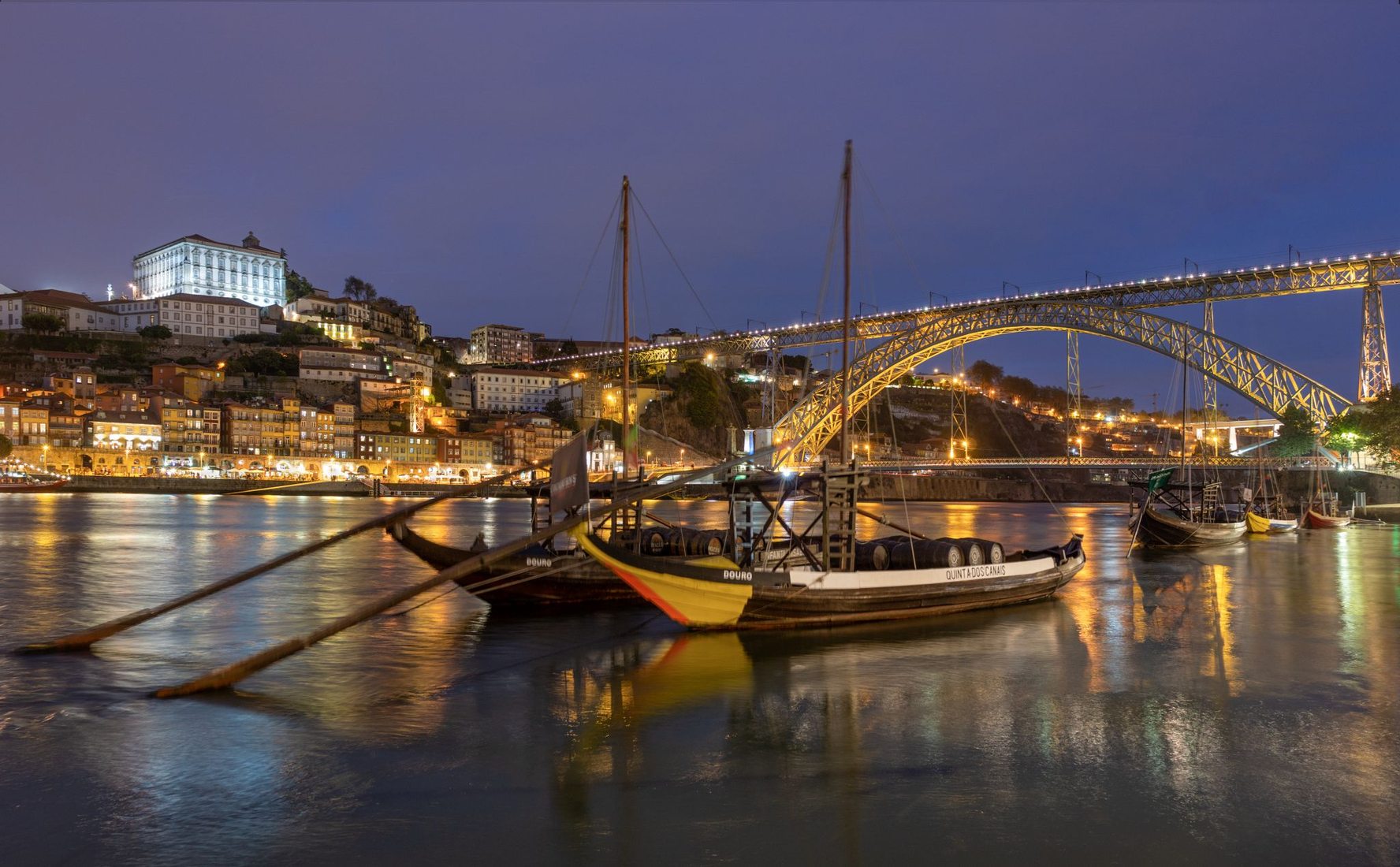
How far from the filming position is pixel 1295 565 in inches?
890

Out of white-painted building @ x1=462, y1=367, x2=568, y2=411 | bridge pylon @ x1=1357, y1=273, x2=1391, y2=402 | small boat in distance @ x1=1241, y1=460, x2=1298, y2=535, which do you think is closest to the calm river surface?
small boat in distance @ x1=1241, y1=460, x2=1298, y2=535

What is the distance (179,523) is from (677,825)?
36.8m

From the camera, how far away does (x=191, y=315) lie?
313 ft

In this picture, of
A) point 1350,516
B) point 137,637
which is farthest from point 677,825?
point 1350,516

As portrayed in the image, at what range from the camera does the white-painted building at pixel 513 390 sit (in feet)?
319

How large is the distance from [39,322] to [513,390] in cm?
4398

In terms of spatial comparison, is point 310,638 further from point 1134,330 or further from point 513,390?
point 513,390

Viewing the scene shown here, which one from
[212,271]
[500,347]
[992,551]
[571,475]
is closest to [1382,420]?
[992,551]

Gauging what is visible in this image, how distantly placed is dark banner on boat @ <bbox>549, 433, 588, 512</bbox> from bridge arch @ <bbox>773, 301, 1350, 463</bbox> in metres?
19.2

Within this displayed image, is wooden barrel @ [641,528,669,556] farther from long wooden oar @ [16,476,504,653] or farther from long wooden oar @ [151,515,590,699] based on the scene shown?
long wooden oar @ [151,515,590,699]

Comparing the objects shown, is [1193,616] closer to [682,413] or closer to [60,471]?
[682,413]

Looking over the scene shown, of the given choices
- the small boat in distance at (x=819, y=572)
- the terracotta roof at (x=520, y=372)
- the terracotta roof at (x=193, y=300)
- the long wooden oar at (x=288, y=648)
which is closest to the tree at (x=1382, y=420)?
the small boat in distance at (x=819, y=572)

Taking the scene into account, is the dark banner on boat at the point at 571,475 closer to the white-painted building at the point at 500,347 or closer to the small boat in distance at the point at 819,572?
the small boat in distance at the point at 819,572

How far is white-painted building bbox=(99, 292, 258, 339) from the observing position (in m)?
93.9
